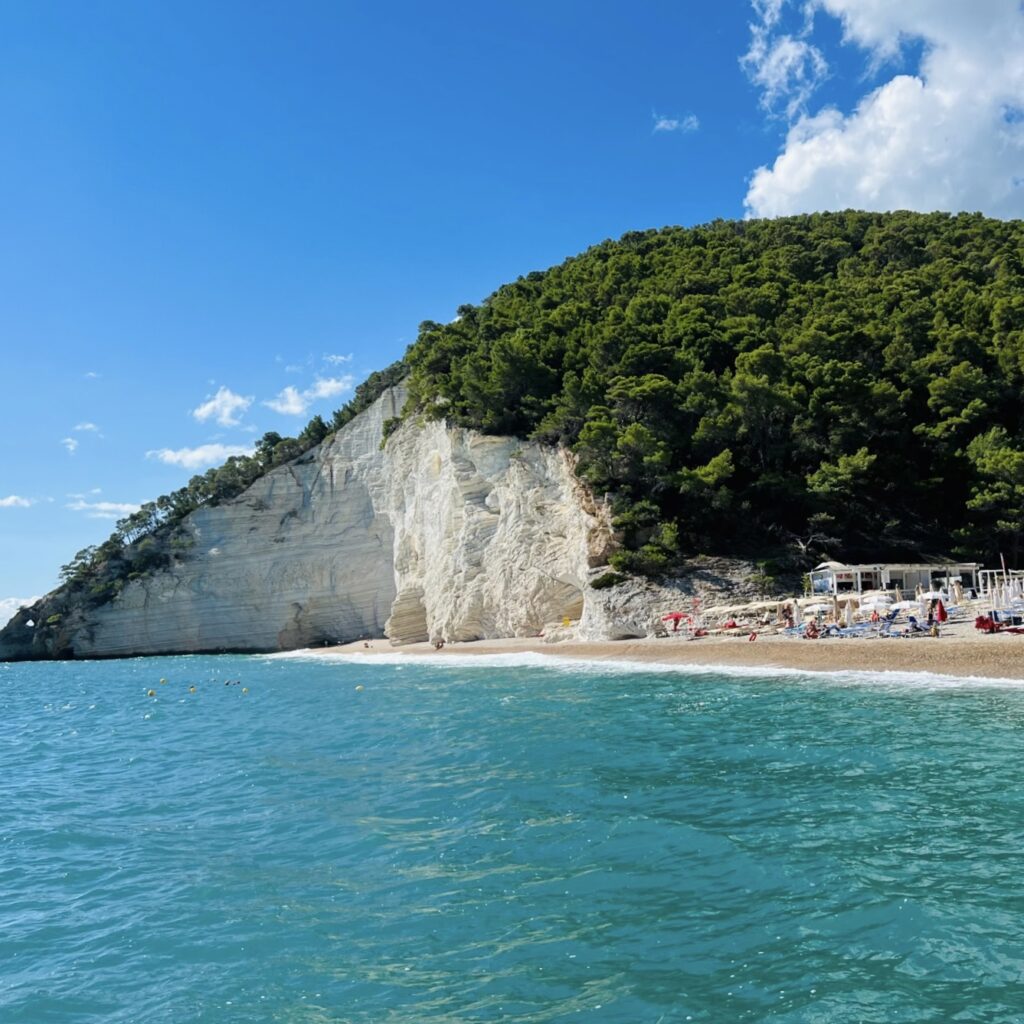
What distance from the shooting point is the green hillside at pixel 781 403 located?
123 ft

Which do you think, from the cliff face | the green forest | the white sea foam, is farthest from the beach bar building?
the cliff face

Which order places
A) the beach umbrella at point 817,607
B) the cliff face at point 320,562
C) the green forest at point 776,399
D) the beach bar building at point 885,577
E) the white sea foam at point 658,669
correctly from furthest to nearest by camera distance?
the cliff face at point 320,562 < the green forest at point 776,399 < the beach bar building at point 885,577 < the beach umbrella at point 817,607 < the white sea foam at point 658,669

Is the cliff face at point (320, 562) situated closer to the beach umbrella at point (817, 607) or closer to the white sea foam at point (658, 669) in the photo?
the white sea foam at point (658, 669)

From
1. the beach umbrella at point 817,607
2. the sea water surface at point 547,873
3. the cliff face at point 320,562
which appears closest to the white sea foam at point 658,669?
the sea water surface at point 547,873

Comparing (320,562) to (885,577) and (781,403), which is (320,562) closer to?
(781,403)

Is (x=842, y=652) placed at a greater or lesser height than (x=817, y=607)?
lesser

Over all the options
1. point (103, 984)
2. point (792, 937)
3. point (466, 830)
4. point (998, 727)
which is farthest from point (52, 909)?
point (998, 727)

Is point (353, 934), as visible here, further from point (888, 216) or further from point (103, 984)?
point (888, 216)

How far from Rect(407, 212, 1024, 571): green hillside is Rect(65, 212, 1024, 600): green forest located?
10 cm

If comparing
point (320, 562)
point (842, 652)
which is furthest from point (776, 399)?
point (320, 562)

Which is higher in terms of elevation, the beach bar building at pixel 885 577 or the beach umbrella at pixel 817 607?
the beach bar building at pixel 885 577

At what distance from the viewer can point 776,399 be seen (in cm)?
3881

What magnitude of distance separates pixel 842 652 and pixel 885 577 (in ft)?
34.4

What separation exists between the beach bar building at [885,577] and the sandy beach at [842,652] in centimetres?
517
